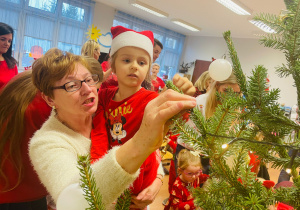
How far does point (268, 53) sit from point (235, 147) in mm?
8592

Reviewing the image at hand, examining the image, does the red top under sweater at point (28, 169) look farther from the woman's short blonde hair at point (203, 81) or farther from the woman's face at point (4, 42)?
the woman's face at point (4, 42)

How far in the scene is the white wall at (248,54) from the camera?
7.13 meters

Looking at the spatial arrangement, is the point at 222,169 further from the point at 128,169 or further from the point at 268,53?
the point at 268,53

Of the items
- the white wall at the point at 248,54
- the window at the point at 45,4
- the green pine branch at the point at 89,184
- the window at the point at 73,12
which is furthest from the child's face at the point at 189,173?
the window at the point at 73,12

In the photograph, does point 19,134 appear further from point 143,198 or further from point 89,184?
point 89,184

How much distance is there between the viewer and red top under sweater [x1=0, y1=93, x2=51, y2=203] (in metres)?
1.05

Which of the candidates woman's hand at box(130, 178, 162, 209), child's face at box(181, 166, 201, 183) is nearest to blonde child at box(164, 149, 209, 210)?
child's face at box(181, 166, 201, 183)

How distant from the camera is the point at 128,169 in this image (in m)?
0.55

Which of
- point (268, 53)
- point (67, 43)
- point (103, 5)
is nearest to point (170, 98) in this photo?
point (67, 43)

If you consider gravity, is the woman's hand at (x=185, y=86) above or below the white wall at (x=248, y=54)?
below

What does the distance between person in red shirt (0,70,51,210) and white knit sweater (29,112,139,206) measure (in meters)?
0.18

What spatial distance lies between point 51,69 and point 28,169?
1.75ft

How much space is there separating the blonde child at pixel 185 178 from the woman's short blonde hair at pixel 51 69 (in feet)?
4.54

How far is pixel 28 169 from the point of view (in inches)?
42.9
